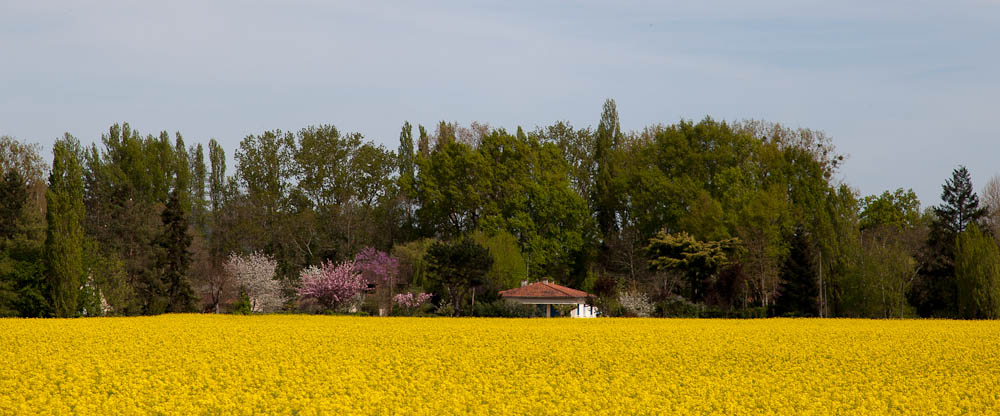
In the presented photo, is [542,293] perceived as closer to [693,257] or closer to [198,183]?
[693,257]

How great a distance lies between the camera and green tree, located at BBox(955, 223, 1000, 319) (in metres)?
45.8

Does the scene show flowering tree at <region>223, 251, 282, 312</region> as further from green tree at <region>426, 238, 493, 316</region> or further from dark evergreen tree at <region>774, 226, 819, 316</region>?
dark evergreen tree at <region>774, 226, 819, 316</region>

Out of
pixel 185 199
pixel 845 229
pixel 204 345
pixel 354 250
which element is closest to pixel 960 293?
pixel 845 229

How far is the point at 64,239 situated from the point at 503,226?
114 feet

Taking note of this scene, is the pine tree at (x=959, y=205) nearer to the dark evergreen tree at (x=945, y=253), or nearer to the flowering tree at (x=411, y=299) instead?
the dark evergreen tree at (x=945, y=253)

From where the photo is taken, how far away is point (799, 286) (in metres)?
52.8

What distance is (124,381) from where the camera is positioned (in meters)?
14.9

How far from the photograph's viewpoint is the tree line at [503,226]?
163 feet

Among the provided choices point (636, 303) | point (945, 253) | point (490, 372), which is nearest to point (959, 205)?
point (945, 253)

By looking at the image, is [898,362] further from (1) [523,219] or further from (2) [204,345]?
(1) [523,219]

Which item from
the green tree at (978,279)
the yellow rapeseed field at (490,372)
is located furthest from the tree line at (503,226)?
the yellow rapeseed field at (490,372)

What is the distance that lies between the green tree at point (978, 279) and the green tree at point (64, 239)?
136 ft

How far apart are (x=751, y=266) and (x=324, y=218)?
32980 millimetres

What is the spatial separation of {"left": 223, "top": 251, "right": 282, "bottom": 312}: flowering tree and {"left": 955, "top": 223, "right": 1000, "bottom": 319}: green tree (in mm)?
→ 43488
